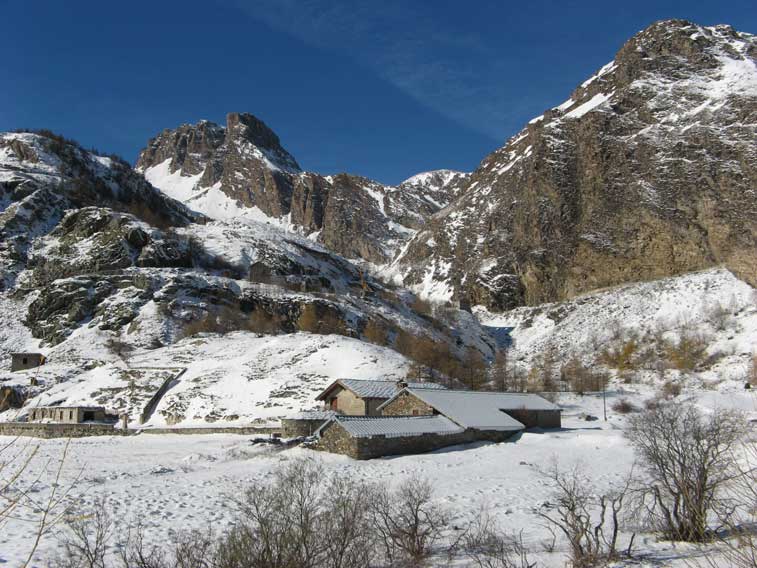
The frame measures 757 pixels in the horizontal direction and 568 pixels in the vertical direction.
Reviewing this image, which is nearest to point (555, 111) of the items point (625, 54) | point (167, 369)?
point (625, 54)

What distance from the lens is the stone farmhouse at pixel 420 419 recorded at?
27.9 meters

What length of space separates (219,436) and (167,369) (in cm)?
1831

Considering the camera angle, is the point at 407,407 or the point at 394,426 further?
the point at 407,407

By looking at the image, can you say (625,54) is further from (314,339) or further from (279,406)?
(279,406)

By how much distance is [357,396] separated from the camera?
4056 centimetres

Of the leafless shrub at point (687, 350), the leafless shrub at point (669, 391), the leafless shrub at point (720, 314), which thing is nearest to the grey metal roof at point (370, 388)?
the leafless shrub at point (669, 391)

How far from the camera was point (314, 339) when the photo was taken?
196ft

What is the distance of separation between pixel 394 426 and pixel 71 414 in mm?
28969

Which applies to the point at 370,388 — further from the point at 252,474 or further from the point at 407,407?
the point at 252,474

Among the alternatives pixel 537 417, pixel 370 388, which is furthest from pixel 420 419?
pixel 537 417

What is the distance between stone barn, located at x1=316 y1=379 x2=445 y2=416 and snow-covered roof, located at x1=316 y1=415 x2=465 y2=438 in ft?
19.7

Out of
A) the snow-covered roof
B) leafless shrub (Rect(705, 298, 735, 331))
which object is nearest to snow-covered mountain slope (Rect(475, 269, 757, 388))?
leafless shrub (Rect(705, 298, 735, 331))

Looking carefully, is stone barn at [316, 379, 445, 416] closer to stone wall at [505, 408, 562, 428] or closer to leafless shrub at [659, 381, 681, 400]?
stone wall at [505, 408, 562, 428]

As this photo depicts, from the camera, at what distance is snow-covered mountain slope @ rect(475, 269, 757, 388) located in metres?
75.8
